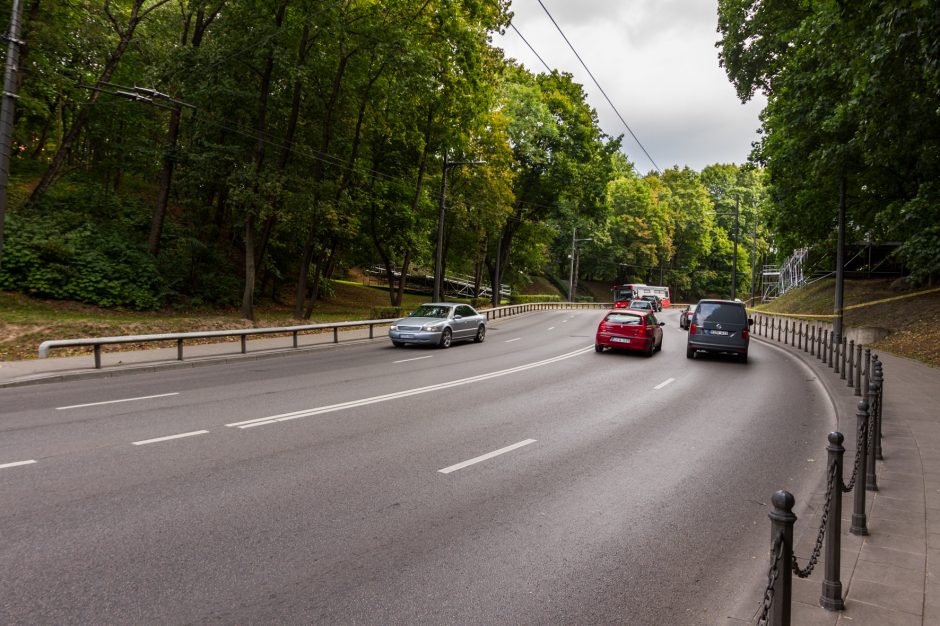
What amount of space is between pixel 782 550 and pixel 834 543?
4.15 ft

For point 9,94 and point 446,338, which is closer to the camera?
point 9,94

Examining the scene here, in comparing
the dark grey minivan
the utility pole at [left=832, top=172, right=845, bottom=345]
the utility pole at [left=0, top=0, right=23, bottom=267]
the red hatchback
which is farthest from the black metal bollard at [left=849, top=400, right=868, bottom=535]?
the utility pole at [left=832, top=172, right=845, bottom=345]

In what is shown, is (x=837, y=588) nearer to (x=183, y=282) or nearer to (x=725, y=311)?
(x=725, y=311)

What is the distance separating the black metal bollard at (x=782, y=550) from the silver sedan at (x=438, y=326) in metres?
16.7

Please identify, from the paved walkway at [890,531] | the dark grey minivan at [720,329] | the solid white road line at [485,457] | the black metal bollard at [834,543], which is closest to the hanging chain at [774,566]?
the paved walkway at [890,531]

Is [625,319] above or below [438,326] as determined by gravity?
above

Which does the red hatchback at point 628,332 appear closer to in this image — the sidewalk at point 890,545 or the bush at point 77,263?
the sidewalk at point 890,545

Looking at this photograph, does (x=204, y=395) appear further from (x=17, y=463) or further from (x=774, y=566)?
(x=774, y=566)

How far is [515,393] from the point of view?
1088cm

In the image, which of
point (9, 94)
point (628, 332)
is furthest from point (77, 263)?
point (628, 332)

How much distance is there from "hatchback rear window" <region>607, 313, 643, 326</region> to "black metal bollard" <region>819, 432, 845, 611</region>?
14.7m

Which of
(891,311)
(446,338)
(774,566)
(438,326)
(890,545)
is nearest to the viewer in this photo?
(774,566)

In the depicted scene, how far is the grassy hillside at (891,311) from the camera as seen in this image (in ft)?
59.0

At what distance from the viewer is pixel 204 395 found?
393 inches
